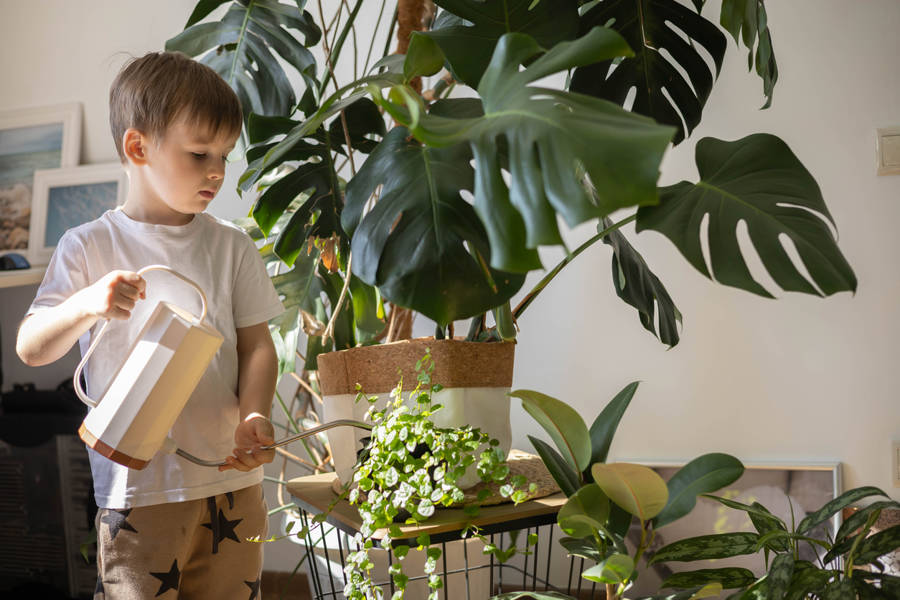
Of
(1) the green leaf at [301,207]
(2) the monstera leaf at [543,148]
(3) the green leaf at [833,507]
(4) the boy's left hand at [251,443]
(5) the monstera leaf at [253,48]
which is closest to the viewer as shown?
(2) the monstera leaf at [543,148]

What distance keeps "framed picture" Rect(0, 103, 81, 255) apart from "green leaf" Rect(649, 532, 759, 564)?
2.14 meters

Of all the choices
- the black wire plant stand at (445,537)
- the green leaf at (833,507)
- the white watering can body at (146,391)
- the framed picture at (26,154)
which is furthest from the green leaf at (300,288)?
the framed picture at (26,154)

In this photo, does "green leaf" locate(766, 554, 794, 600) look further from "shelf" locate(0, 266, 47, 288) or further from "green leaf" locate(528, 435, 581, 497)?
"shelf" locate(0, 266, 47, 288)

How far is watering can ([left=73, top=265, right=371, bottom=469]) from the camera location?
839 mm

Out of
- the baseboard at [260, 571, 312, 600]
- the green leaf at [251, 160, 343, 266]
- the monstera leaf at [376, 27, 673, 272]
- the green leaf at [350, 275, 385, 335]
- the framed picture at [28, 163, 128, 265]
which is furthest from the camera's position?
the framed picture at [28, 163, 128, 265]

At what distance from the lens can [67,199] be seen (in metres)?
2.28

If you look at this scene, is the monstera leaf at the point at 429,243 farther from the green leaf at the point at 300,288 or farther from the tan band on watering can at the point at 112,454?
the green leaf at the point at 300,288

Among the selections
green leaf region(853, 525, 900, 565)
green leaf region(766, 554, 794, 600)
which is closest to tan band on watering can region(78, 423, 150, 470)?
green leaf region(766, 554, 794, 600)

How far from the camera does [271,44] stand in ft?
4.93

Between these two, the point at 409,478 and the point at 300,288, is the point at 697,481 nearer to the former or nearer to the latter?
the point at 409,478

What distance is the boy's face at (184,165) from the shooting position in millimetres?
983

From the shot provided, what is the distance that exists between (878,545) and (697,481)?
19 centimetres

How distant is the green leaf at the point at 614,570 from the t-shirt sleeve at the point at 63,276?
0.71 m

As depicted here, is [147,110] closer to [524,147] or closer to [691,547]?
[524,147]
